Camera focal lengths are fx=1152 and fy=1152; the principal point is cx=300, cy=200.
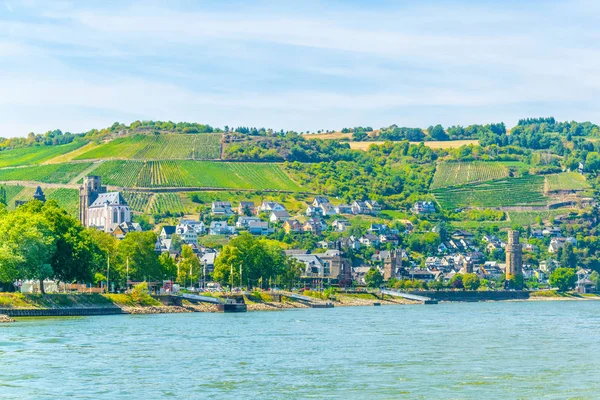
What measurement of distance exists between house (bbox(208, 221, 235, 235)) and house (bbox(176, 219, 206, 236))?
1348 millimetres

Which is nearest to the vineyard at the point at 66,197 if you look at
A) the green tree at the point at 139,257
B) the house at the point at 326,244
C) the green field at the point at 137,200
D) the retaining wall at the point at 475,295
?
the green field at the point at 137,200

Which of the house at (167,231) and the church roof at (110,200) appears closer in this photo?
the house at (167,231)

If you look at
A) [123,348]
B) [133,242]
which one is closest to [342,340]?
[123,348]

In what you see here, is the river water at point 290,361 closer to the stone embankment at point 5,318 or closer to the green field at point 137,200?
the stone embankment at point 5,318

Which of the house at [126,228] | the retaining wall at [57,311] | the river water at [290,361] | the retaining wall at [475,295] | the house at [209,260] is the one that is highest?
the house at [126,228]

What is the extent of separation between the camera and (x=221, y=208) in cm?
19675

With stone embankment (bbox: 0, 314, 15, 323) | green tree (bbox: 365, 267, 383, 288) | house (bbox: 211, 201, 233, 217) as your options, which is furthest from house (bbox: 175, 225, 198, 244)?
stone embankment (bbox: 0, 314, 15, 323)

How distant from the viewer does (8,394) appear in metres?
38.9

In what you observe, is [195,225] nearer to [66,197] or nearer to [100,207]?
[100,207]

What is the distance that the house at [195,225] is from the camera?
182500 mm

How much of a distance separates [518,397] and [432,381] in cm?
482

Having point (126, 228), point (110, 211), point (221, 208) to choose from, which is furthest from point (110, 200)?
point (221, 208)

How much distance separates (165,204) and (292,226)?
21785 millimetres

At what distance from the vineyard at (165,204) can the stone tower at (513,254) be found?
2167 inches
